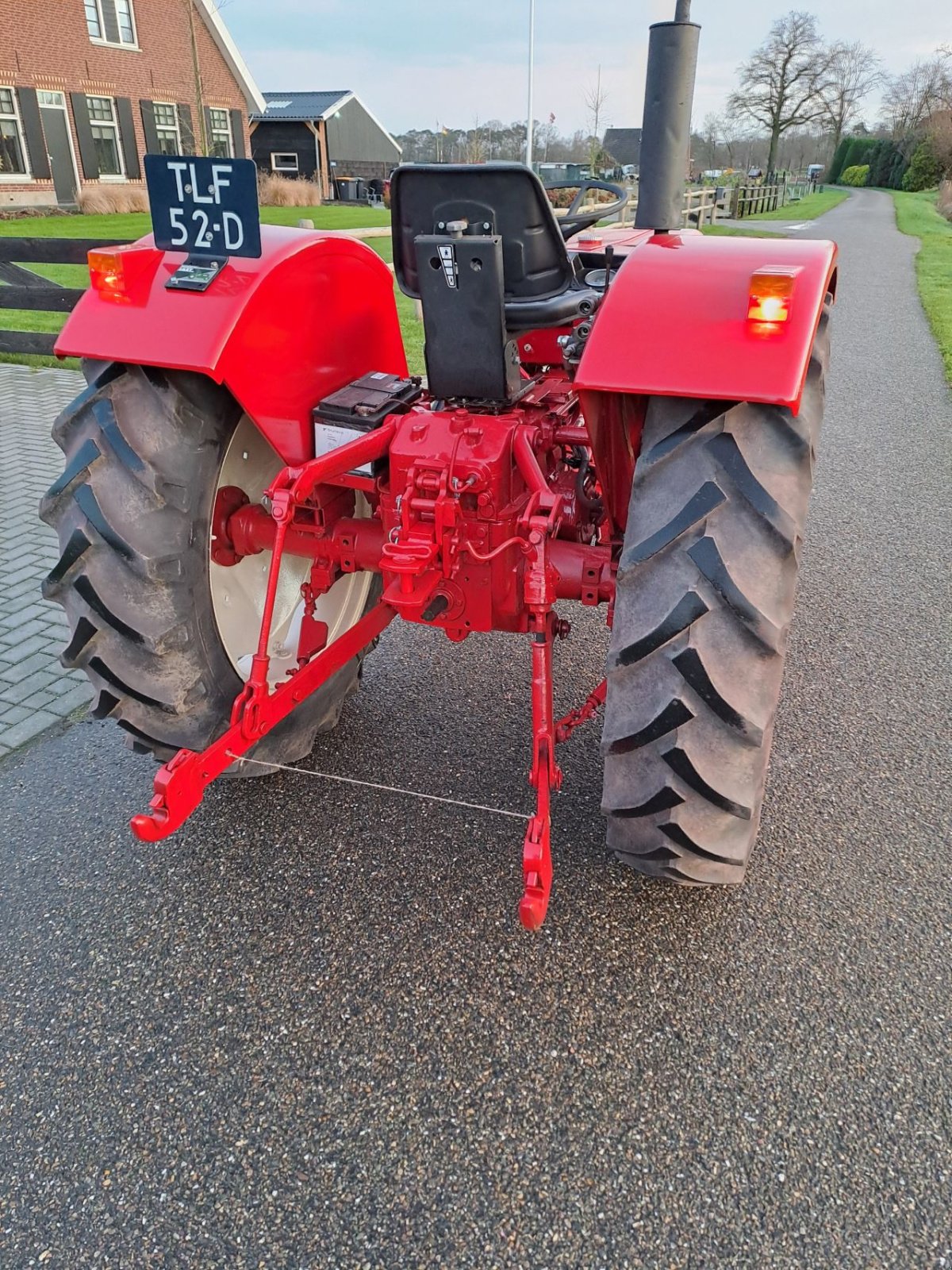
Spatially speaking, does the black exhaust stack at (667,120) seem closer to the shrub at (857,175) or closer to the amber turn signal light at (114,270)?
the amber turn signal light at (114,270)

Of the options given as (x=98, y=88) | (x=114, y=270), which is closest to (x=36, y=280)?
(x=114, y=270)

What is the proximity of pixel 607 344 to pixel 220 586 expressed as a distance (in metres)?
1.37

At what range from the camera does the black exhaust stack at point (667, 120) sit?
10.5 ft

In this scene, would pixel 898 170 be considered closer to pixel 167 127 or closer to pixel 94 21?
pixel 167 127

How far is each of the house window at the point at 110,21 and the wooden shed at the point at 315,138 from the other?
12.7 meters

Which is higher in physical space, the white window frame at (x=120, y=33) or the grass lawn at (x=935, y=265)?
the white window frame at (x=120, y=33)

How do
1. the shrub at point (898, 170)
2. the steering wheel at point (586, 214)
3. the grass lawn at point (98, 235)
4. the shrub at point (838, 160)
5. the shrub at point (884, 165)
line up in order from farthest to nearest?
the shrub at point (838, 160), the shrub at point (884, 165), the shrub at point (898, 170), the grass lawn at point (98, 235), the steering wheel at point (586, 214)

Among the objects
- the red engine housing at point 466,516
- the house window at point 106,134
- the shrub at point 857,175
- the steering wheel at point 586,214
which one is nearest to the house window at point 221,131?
the house window at point 106,134

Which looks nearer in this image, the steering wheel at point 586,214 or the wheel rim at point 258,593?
the wheel rim at point 258,593

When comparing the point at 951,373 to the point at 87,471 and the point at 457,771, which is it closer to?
the point at 457,771

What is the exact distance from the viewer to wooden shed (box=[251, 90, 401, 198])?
39.3 m

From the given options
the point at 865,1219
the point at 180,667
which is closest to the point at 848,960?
the point at 865,1219

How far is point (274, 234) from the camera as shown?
244 centimetres

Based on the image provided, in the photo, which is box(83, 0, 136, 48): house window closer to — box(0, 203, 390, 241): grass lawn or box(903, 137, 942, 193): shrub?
box(0, 203, 390, 241): grass lawn
